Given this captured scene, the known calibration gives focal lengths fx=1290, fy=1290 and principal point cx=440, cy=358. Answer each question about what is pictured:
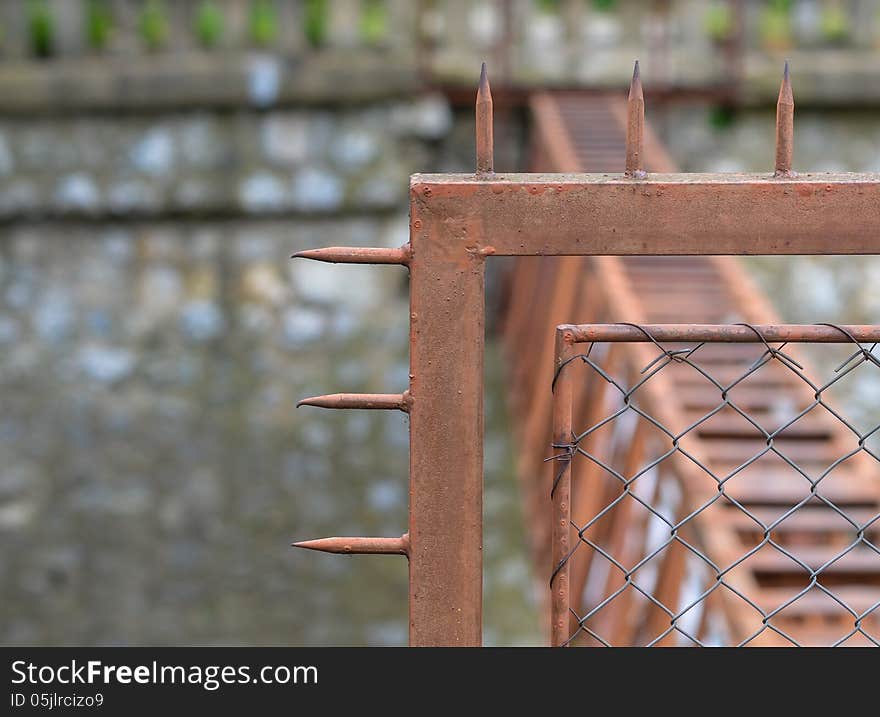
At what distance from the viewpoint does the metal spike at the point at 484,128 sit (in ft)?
5.04

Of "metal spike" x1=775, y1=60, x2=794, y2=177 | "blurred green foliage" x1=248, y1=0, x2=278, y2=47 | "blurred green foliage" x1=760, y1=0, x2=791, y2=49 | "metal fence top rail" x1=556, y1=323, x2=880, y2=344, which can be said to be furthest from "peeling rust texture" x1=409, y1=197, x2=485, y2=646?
"blurred green foliage" x1=760, y1=0, x2=791, y2=49

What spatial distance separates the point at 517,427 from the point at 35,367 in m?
2.22

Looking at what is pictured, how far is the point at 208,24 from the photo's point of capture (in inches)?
229

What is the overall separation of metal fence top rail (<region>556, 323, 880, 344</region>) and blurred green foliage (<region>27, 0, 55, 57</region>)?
15.8 feet

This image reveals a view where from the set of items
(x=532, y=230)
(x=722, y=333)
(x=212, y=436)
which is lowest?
(x=212, y=436)

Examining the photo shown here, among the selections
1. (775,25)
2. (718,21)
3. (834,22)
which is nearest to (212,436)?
(718,21)

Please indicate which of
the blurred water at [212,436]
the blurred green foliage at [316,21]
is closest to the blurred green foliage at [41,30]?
the blurred water at [212,436]

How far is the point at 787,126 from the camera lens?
1.54m

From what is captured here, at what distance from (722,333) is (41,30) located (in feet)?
16.3

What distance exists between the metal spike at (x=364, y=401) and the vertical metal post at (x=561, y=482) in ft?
0.62

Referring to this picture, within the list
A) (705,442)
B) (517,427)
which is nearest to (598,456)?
(705,442)

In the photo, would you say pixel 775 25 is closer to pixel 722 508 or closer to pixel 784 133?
pixel 722 508

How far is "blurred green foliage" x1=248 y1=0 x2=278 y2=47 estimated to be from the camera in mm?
5812

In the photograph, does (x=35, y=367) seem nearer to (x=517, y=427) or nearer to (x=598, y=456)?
(x=517, y=427)
